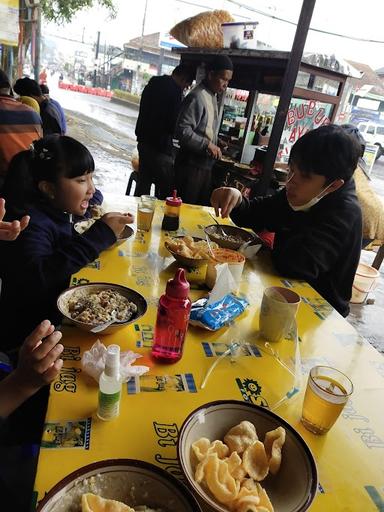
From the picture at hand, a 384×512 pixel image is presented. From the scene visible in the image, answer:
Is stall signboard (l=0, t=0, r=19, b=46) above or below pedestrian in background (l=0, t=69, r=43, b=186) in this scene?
above

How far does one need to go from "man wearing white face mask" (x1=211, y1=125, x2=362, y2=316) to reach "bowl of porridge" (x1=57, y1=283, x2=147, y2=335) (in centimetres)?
92

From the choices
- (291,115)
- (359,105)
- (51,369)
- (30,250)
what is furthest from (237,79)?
(359,105)

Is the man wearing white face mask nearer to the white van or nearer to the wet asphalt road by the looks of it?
the wet asphalt road

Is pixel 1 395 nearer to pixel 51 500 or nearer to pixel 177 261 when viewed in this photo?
pixel 51 500

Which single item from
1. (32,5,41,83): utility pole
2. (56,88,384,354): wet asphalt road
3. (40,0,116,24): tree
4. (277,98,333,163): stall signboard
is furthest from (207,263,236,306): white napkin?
(40,0,116,24): tree

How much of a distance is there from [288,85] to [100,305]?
10.5 ft

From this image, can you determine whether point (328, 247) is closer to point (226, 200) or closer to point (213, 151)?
point (226, 200)

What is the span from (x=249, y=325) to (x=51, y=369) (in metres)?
0.76

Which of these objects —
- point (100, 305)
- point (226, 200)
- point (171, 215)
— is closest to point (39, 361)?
point (100, 305)

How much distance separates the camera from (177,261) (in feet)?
6.13

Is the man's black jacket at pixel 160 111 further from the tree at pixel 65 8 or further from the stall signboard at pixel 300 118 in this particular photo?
the tree at pixel 65 8

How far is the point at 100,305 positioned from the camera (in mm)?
1334

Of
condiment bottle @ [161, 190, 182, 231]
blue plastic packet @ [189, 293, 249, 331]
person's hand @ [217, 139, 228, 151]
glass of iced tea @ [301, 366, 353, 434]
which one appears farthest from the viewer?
person's hand @ [217, 139, 228, 151]

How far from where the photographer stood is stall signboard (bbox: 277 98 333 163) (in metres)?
4.10
